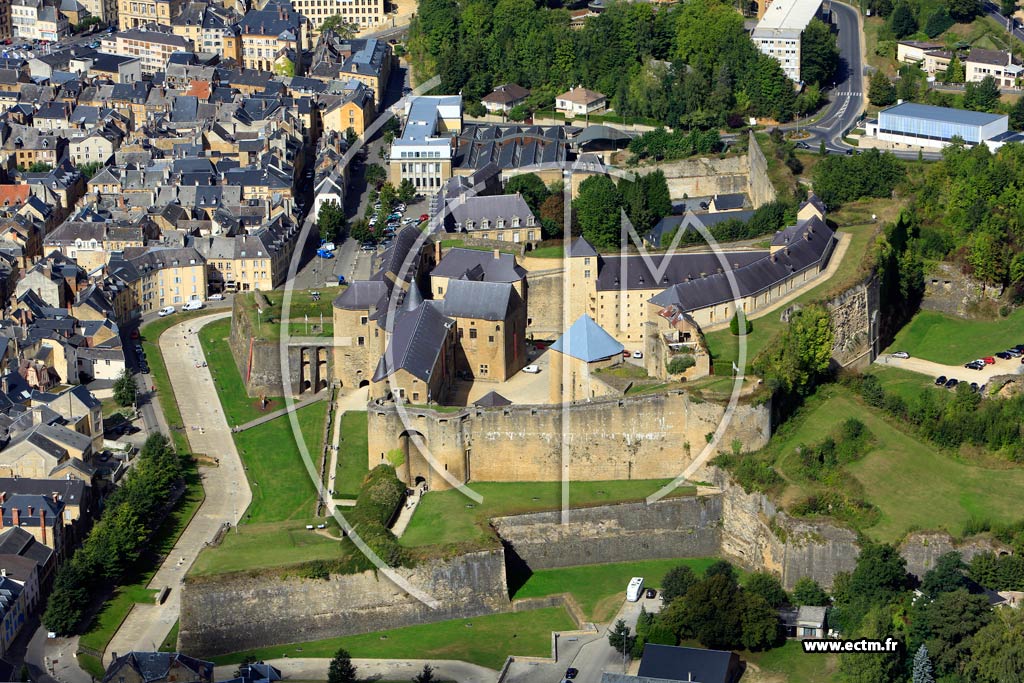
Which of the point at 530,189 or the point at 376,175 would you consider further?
the point at 376,175

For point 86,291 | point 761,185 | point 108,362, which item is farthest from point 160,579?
point 761,185

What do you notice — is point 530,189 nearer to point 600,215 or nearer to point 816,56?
point 600,215

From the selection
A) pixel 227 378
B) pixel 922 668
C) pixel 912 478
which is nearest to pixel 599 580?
pixel 912 478

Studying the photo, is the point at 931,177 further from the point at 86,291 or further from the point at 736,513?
the point at 86,291

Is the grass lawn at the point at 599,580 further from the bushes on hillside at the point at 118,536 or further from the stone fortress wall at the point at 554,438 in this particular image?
the bushes on hillside at the point at 118,536

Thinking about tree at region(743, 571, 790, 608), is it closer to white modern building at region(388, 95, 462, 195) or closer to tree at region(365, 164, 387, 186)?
white modern building at region(388, 95, 462, 195)

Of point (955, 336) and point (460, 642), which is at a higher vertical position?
point (955, 336)

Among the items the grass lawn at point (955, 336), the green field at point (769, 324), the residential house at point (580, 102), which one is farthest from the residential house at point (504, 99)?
the grass lawn at point (955, 336)
